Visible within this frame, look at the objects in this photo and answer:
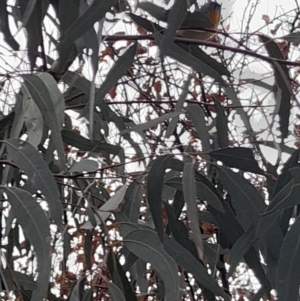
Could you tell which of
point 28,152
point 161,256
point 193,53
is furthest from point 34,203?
point 193,53

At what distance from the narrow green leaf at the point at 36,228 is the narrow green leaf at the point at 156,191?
0.13 meters

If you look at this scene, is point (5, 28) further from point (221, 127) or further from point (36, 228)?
point (221, 127)

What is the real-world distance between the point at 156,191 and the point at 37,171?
5.5 inches

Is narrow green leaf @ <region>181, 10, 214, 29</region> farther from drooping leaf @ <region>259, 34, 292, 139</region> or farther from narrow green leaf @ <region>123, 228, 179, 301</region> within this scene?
narrow green leaf @ <region>123, 228, 179, 301</region>

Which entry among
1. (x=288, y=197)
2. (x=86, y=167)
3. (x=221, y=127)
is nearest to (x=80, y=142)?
(x=86, y=167)

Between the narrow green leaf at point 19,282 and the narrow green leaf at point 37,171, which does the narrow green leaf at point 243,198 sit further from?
the narrow green leaf at point 19,282

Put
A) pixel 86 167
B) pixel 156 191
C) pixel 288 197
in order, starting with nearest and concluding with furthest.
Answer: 1. pixel 288 197
2. pixel 156 191
3. pixel 86 167

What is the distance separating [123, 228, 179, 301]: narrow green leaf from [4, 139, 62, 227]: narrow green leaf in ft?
0.37

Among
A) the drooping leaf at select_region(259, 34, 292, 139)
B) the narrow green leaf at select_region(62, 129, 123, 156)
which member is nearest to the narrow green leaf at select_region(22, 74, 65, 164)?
the narrow green leaf at select_region(62, 129, 123, 156)

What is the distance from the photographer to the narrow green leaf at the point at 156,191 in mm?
662

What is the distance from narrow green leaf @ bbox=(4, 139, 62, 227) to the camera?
0.61 m

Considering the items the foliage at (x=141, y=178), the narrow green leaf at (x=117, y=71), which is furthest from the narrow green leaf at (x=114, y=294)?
the narrow green leaf at (x=117, y=71)

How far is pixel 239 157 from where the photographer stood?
72 centimetres

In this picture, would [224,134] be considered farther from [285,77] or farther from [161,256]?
[161,256]
